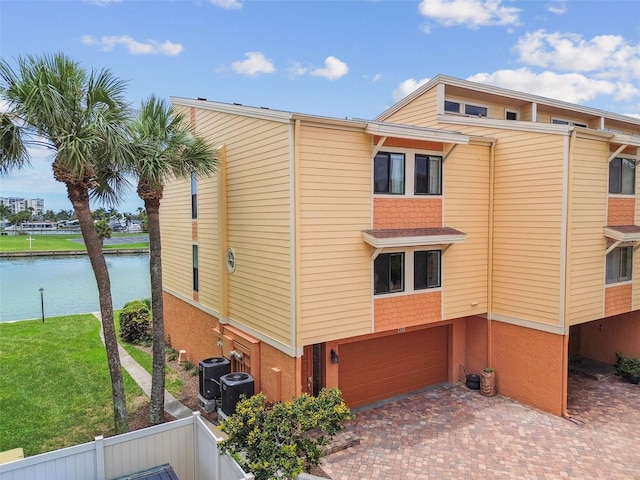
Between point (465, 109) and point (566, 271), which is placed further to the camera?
point (465, 109)

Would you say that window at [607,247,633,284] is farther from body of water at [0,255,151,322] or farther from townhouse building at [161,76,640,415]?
body of water at [0,255,151,322]

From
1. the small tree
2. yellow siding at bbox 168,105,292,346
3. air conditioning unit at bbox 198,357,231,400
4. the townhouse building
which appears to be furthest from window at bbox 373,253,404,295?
air conditioning unit at bbox 198,357,231,400

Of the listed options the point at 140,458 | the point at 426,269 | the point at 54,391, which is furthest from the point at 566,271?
the point at 54,391

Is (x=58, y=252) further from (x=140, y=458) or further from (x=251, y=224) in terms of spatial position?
(x=140, y=458)

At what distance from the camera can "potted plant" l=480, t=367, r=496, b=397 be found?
1171 cm

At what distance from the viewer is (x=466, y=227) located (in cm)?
1166

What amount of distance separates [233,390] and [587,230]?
1003 cm

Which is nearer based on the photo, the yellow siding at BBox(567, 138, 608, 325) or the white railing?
the white railing

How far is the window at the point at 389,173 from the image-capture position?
10.1 metres

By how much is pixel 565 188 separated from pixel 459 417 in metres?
6.35

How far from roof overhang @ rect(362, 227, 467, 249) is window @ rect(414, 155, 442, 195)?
40.9 inches

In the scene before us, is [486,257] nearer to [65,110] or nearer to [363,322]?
[363,322]

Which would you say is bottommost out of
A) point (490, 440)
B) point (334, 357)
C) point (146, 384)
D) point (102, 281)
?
point (146, 384)

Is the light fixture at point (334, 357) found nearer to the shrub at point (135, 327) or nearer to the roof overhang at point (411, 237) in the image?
the roof overhang at point (411, 237)
